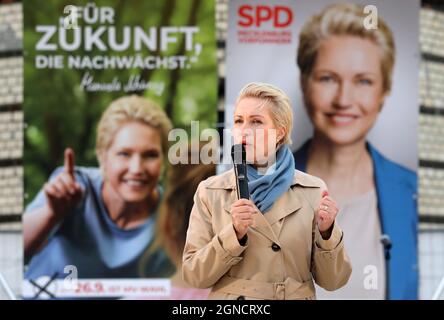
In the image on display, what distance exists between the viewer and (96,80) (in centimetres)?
668

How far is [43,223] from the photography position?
669 centimetres

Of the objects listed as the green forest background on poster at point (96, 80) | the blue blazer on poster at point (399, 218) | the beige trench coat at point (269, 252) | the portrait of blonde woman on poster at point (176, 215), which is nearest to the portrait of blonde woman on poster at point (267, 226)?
the beige trench coat at point (269, 252)

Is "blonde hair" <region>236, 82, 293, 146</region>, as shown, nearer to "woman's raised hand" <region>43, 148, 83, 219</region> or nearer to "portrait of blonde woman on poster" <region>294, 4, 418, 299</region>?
"portrait of blonde woman on poster" <region>294, 4, 418, 299</region>

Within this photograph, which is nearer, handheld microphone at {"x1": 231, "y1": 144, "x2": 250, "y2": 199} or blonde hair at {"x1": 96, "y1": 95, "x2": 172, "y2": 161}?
handheld microphone at {"x1": 231, "y1": 144, "x2": 250, "y2": 199}

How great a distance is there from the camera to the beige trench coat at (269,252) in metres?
3.04

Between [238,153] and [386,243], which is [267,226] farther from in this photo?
[386,243]

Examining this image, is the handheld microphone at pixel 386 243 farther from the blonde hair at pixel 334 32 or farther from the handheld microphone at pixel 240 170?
the handheld microphone at pixel 240 170

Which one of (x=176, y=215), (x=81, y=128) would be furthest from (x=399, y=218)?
(x=81, y=128)

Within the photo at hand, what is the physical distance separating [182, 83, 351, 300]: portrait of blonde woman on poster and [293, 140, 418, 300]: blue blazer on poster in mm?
3659

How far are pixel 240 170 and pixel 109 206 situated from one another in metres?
3.82

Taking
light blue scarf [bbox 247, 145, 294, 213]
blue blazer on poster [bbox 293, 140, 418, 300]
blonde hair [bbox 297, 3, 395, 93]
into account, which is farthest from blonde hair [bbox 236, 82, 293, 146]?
blue blazer on poster [bbox 293, 140, 418, 300]

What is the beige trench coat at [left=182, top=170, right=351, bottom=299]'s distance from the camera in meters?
3.04

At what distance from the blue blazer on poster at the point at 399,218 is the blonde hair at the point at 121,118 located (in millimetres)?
1665
